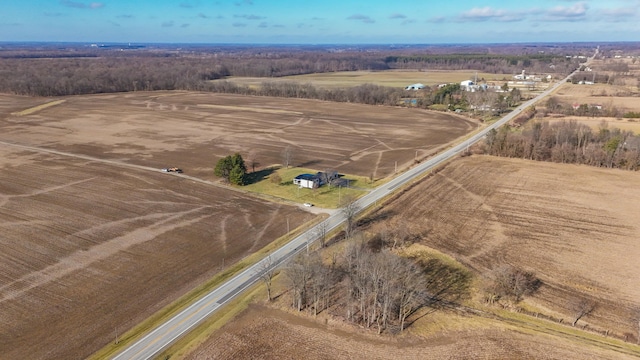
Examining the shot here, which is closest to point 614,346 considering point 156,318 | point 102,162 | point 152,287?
point 156,318

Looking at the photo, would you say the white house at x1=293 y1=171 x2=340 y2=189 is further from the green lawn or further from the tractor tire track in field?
the tractor tire track in field

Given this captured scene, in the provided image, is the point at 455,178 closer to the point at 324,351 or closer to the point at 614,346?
the point at 614,346

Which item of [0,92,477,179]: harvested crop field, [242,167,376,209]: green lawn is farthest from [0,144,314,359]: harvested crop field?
[0,92,477,179]: harvested crop field

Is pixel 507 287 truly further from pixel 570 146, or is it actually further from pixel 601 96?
pixel 601 96

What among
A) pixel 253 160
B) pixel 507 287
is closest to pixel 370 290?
pixel 507 287

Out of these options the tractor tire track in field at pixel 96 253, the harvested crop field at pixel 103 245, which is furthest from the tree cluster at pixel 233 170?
the tractor tire track in field at pixel 96 253
